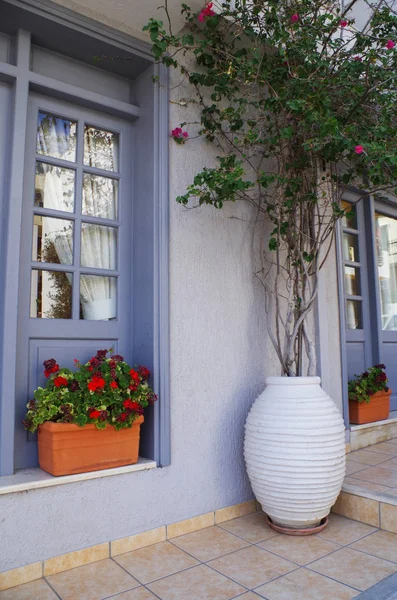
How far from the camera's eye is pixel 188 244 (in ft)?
8.26

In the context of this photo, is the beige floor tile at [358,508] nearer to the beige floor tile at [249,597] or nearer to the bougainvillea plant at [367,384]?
the beige floor tile at [249,597]

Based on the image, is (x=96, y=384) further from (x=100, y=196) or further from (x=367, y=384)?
(x=367, y=384)

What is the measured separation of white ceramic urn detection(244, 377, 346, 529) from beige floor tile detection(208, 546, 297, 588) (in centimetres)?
25

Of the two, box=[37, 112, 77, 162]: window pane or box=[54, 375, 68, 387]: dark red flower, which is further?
box=[37, 112, 77, 162]: window pane

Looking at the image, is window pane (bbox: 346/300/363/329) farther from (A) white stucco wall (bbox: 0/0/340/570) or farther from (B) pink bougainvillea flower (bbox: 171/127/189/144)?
(B) pink bougainvillea flower (bbox: 171/127/189/144)

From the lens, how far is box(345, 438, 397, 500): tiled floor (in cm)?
257

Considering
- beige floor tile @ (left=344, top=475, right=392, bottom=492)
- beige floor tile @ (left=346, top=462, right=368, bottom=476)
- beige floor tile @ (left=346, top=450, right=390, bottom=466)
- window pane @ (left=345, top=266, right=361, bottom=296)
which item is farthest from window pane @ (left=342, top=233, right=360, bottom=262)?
beige floor tile @ (left=344, top=475, right=392, bottom=492)

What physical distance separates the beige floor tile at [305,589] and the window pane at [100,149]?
7.22ft

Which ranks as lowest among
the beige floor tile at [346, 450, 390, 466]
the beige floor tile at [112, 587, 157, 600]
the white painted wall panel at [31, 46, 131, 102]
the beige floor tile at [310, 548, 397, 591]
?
the beige floor tile at [112, 587, 157, 600]

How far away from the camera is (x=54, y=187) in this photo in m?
2.38

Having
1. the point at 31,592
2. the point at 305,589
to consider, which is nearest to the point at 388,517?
the point at 305,589

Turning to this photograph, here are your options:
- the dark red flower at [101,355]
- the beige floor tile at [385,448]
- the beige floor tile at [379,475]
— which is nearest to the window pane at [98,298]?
the dark red flower at [101,355]

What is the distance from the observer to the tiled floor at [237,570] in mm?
1746

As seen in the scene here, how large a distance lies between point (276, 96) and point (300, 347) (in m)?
1.44
